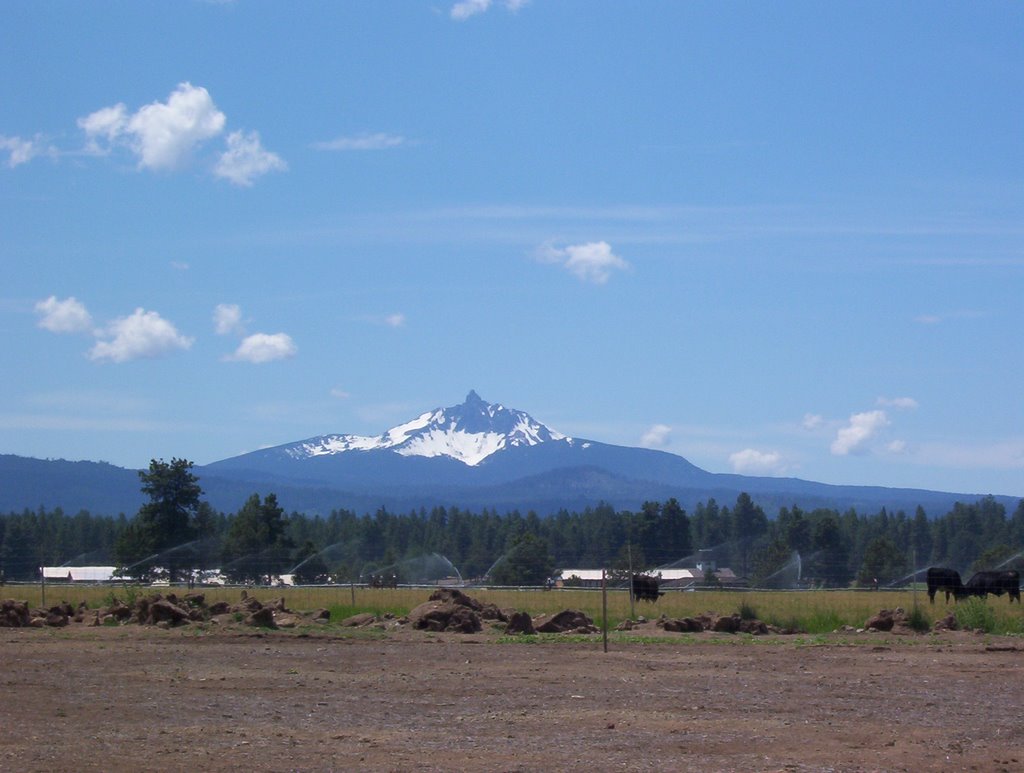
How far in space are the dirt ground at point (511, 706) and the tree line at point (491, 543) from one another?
7.45 metres

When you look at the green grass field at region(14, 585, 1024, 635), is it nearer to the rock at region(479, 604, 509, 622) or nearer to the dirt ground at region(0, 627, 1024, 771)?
the rock at region(479, 604, 509, 622)

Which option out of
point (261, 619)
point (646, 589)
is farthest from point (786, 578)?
point (261, 619)

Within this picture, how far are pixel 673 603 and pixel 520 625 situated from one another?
48.2 feet

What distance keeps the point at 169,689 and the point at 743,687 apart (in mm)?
8131

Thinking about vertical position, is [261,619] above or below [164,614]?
below

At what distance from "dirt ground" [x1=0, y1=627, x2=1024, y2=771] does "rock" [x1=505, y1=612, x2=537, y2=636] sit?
262 cm

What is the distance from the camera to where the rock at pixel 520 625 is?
97.5 ft

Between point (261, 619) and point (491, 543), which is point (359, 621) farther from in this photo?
point (491, 543)

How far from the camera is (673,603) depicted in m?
43.5

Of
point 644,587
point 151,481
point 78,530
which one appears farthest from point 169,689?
point 78,530

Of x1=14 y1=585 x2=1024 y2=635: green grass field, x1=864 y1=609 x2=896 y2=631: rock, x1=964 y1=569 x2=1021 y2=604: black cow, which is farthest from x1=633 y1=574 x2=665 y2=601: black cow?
x1=864 y1=609 x2=896 y2=631: rock

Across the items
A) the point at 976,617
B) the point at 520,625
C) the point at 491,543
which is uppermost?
the point at 491,543

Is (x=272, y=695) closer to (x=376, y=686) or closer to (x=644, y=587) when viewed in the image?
(x=376, y=686)

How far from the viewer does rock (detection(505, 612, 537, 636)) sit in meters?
29.7
